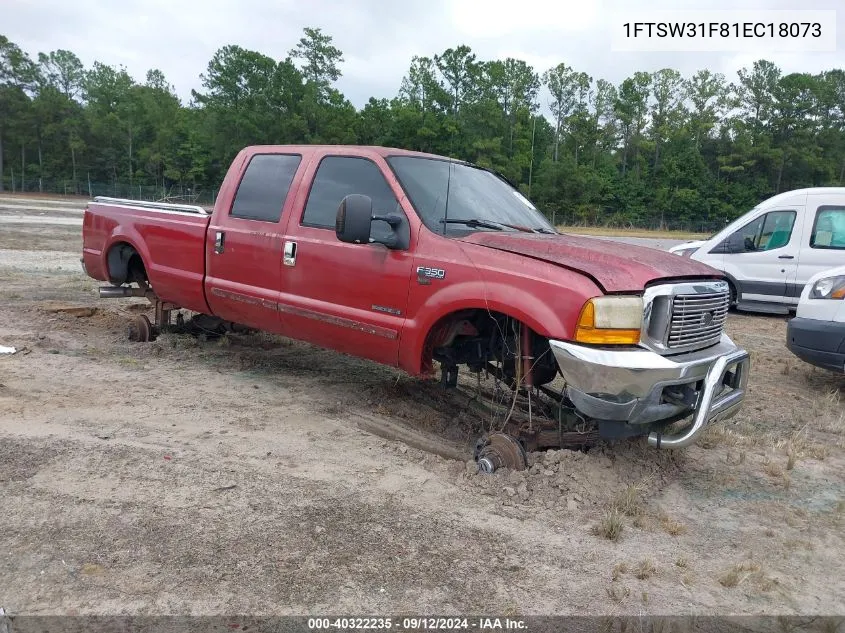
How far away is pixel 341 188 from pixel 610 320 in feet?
7.90

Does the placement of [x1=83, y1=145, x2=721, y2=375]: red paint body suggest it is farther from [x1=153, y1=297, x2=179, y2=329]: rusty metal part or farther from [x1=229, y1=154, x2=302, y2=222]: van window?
[x1=153, y1=297, x2=179, y2=329]: rusty metal part

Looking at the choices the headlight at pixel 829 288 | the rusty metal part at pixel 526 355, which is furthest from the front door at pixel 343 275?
the headlight at pixel 829 288

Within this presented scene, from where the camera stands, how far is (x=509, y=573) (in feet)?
9.95

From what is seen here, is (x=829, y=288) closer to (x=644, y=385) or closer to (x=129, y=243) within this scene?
(x=644, y=385)

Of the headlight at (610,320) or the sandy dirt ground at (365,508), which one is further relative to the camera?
the headlight at (610,320)

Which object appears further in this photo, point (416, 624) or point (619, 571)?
point (619, 571)

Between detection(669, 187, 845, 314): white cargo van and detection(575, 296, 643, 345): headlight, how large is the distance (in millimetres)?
6849

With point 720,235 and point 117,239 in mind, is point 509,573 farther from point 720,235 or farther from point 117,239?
point 720,235

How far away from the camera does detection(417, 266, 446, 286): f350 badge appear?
13.8 feet

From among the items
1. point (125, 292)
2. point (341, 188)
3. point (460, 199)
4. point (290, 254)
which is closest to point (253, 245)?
point (290, 254)

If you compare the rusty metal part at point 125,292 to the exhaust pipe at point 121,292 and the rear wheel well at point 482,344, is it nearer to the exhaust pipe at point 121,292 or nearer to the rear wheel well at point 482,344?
the exhaust pipe at point 121,292

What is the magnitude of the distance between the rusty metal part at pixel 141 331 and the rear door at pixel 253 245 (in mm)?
1514

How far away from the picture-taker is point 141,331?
278 inches

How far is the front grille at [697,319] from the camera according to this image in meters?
3.74
